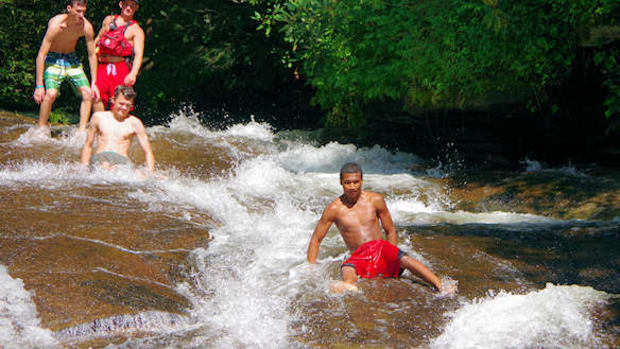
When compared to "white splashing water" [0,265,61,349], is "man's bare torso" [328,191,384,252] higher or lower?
higher

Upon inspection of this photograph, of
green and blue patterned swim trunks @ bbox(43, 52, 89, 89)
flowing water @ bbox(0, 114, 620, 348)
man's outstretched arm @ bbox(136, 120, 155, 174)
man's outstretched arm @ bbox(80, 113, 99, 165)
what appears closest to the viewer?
flowing water @ bbox(0, 114, 620, 348)

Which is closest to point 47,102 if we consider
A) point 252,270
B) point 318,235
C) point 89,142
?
point 89,142

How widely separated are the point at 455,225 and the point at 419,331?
122 inches

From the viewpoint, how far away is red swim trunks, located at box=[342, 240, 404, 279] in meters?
5.79

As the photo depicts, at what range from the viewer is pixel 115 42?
9.85 metres

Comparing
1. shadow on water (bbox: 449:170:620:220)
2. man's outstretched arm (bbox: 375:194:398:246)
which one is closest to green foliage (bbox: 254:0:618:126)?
shadow on water (bbox: 449:170:620:220)

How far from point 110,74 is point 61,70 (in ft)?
2.23

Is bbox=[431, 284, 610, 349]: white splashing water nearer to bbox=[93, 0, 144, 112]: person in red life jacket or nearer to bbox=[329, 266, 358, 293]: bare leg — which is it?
bbox=[329, 266, 358, 293]: bare leg

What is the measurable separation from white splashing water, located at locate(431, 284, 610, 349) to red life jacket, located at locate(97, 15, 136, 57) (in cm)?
641

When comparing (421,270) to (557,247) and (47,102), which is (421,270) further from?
(47,102)

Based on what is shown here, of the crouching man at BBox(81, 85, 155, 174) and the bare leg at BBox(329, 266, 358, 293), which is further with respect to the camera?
the crouching man at BBox(81, 85, 155, 174)

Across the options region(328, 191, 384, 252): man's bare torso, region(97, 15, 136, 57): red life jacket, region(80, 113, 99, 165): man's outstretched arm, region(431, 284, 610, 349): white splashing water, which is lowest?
region(431, 284, 610, 349): white splashing water

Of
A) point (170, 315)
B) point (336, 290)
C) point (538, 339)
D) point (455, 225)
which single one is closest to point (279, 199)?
point (455, 225)

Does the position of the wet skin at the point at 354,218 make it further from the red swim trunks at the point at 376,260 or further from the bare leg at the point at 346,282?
the bare leg at the point at 346,282
